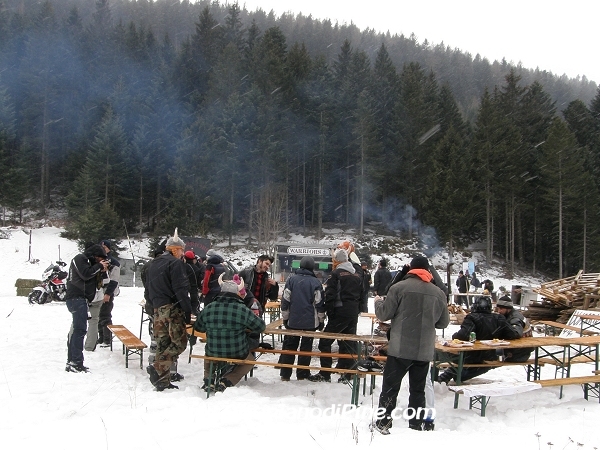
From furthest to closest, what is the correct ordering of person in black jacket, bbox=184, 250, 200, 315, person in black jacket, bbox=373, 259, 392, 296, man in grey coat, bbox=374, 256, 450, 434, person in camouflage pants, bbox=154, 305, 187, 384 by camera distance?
person in black jacket, bbox=373, 259, 392, 296, person in black jacket, bbox=184, 250, 200, 315, person in camouflage pants, bbox=154, 305, 187, 384, man in grey coat, bbox=374, 256, 450, 434

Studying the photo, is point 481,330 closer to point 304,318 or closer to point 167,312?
point 304,318

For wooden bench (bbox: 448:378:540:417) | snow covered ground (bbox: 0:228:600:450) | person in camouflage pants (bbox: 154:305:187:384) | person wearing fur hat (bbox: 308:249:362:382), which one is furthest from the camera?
person wearing fur hat (bbox: 308:249:362:382)

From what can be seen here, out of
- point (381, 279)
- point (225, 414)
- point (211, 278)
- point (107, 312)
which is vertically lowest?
point (225, 414)

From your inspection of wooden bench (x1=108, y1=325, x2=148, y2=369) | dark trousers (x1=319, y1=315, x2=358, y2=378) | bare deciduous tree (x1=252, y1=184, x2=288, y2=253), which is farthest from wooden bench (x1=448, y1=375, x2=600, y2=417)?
bare deciduous tree (x1=252, y1=184, x2=288, y2=253)

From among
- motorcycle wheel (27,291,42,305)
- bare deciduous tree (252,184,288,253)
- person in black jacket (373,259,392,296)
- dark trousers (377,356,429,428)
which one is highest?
bare deciduous tree (252,184,288,253)

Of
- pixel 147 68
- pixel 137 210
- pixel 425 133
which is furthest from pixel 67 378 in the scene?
pixel 147 68

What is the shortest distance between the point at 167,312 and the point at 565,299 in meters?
11.2

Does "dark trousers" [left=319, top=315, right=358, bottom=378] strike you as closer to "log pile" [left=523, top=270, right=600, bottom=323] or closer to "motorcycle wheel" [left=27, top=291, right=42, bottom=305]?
"log pile" [left=523, top=270, right=600, bottom=323]

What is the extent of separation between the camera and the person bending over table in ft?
19.7

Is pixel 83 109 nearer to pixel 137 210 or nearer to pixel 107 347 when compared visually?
pixel 137 210

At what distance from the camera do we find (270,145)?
33750mm

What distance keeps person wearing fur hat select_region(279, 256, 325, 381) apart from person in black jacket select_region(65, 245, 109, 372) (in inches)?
93.8

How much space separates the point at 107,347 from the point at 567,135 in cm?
3328

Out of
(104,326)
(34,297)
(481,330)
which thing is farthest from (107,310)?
(34,297)
